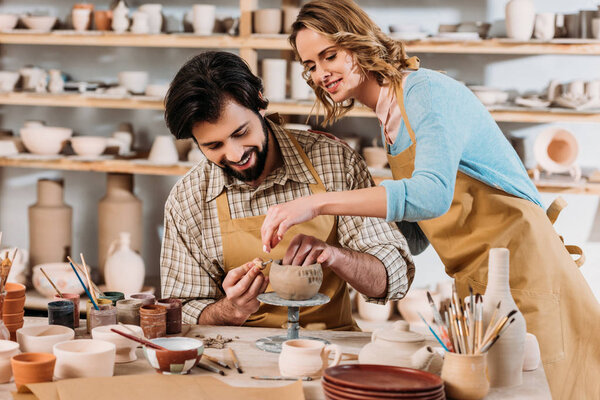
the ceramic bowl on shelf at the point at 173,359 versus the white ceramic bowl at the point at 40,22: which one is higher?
the white ceramic bowl at the point at 40,22

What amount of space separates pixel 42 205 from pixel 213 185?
223 cm

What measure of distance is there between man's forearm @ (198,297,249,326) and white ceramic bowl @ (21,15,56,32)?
268 centimetres

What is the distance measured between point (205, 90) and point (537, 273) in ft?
3.67

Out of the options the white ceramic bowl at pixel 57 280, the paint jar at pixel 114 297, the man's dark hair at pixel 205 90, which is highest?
the man's dark hair at pixel 205 90

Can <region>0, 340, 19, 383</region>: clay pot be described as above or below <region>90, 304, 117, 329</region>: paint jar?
below

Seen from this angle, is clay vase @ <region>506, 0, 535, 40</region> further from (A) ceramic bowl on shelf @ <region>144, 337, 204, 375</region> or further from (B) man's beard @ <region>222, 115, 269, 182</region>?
(A) ceramic bowl on shelf @ <region>144, 337, 204, 375</region>

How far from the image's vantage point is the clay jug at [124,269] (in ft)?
12.9

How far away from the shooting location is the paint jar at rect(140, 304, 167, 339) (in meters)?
1.88

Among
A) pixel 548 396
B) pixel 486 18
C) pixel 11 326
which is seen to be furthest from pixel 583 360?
pixel 486 18

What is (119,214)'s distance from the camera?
13.4 feet

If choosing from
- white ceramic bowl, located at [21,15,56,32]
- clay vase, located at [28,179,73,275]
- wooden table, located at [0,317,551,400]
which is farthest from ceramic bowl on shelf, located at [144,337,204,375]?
white ceramic bowl, located at [21,15,56,32]

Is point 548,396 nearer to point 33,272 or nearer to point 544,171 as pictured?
point 544,171

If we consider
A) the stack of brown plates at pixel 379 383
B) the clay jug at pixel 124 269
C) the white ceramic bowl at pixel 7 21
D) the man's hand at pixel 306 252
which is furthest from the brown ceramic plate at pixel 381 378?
the white ceramic bowl at pixel 7 21

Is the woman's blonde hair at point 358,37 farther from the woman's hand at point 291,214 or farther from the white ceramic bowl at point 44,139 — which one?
the white ceramic bowl at point 44,139
